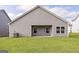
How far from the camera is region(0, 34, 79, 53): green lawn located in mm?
3893

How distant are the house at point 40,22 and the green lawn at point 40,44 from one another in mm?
69

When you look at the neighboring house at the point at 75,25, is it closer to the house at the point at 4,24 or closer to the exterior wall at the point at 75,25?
the exterior wall at the point at 75,25

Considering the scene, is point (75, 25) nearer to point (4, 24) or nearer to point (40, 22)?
point (40, 22)

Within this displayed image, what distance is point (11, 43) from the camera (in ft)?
12.8

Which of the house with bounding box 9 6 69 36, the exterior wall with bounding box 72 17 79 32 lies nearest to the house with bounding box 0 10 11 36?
the house with bounding box 9 6 69 36

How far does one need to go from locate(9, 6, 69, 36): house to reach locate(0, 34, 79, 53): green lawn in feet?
0.23

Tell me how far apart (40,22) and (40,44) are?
0.75 feet

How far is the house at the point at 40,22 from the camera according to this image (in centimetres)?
390

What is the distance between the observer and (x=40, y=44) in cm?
392

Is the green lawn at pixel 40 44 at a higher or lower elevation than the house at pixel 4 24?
lower

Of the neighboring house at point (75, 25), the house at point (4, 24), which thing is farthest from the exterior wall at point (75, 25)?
the house at point (4, 24)
